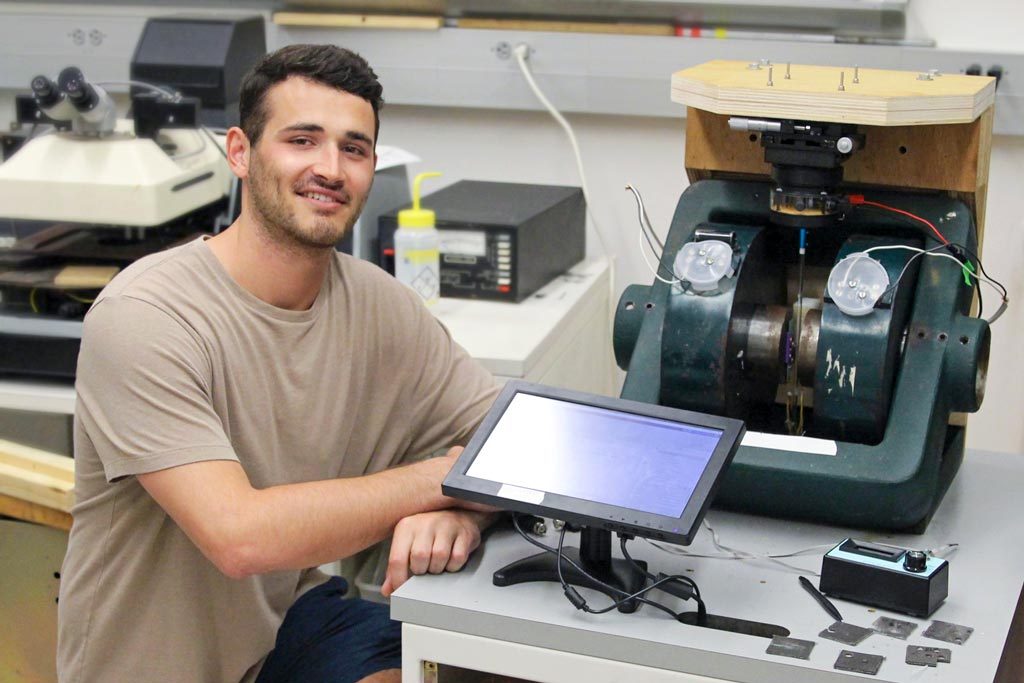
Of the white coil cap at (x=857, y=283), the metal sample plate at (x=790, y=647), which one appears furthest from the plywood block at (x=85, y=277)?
the metal sample plate at (x=790, y=647)

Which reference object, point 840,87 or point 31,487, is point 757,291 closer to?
point 840,87

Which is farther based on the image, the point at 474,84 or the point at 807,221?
the point at 474,84

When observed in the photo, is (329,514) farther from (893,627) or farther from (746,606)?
(893,627)

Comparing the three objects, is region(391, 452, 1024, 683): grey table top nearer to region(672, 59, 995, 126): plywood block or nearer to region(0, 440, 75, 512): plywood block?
region(672, 59, 995, 126): plywood block

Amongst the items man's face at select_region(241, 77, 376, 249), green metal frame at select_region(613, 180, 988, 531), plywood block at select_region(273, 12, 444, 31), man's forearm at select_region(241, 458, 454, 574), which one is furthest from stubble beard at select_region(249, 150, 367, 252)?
plywood block at select_region(273, 12, 444, 31)

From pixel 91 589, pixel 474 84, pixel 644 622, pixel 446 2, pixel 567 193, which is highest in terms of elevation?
pixel 446 2

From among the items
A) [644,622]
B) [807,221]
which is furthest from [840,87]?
[644,622]

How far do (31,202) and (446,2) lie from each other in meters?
1.09

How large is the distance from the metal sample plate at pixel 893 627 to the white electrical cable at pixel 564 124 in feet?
4.83

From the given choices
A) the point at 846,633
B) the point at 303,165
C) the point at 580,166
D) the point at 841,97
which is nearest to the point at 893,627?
the point at 846,633

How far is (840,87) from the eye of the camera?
1420mm

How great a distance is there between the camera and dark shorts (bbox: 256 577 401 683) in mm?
1574

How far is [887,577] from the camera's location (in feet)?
3.96

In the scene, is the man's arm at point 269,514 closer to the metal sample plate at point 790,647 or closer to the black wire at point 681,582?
the black wire at point 681,582
